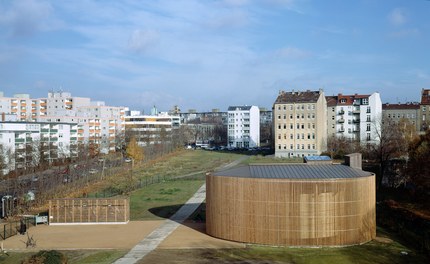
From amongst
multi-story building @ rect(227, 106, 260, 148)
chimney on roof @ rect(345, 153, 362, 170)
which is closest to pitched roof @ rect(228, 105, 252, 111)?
multi-story building @ rect(227, 106, 260, 148)

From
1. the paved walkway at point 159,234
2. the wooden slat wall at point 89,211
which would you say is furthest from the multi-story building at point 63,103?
the wooden slat wall at point 89,211

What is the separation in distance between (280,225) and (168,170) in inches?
1978

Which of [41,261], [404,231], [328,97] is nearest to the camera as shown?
[41,261]

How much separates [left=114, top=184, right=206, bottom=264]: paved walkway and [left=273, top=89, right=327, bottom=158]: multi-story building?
5016cm

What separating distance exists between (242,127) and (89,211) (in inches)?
4327

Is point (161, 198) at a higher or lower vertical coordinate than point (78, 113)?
lower

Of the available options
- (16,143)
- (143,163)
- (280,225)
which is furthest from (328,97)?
(280,225)

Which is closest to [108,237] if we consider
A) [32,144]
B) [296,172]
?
[296,172]

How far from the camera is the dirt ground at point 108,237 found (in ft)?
91.9

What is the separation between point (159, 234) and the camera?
31000 millimetres

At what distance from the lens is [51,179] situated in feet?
165

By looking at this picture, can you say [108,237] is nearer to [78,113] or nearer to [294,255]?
[294,255]

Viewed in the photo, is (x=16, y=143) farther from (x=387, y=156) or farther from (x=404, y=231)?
(x=404, y=231)

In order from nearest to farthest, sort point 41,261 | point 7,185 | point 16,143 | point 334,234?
point 41,261, point 334,234, point 7,185, point 16,143
